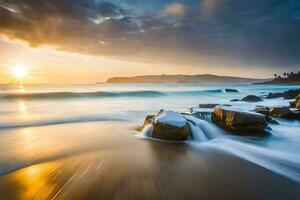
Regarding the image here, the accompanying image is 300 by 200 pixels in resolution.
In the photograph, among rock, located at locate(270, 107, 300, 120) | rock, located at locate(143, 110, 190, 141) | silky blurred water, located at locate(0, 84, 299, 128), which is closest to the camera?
rock, located at locate(143, 110, 190, 141)

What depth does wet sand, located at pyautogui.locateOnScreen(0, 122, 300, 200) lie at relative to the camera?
3.18 m

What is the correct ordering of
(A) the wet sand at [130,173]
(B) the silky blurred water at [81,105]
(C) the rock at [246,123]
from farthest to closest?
(B) the silky blurred water at [81,105], (C) the rock at [246,123], (A) the wet sand at [130,173]

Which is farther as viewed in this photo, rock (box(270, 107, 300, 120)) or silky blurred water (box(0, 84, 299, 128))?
silky blurred water (box(0, 84, 299, 128))

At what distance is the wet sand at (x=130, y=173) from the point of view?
3182 mm

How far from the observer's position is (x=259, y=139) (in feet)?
21.6

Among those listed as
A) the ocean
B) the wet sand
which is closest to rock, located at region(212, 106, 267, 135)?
the ocean

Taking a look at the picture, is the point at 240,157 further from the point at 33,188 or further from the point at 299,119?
the point at 299,119

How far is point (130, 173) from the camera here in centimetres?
391

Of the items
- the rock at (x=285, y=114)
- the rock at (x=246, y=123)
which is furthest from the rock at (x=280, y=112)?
the rock at (x=246, y=123)

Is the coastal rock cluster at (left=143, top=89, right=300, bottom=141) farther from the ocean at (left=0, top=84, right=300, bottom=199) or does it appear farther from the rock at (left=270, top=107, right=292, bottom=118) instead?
the rock at (left=270, top=107, right=292, bottom=118)

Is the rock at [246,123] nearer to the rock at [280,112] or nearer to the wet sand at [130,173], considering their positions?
the wet sand at [130,173]

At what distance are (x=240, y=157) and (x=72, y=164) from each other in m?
3.98

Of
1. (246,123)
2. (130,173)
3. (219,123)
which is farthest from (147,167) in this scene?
(219,123)

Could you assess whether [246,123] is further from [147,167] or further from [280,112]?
[147,167]
